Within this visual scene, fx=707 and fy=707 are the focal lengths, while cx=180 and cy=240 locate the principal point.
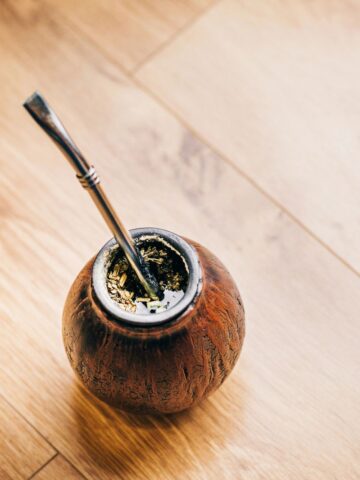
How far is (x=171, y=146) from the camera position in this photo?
2.57 feet

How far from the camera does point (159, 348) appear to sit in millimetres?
503

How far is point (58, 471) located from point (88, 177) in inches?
12.4

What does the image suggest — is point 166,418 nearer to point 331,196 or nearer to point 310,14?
point 331,196

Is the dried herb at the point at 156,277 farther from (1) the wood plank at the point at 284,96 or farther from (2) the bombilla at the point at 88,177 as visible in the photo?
(1) the wood plank at the point at 284,96

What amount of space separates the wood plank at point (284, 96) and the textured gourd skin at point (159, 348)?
23 cm

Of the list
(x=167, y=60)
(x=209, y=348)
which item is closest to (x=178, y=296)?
(x=209, y=348)

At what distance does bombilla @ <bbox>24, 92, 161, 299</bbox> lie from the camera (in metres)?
0.40

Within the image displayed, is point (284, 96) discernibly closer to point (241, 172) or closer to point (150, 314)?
point (241, 172)

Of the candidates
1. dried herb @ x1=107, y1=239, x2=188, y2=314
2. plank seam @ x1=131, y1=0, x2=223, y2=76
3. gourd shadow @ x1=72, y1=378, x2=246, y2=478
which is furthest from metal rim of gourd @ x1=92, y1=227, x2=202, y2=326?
plank seam @ x1=131, y1=0, x2=223, y2=76

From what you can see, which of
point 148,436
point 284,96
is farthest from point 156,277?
point 284,96

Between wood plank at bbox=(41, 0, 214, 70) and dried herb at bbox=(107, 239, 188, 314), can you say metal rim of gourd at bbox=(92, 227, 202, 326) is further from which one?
wood plank at bbox=(41, 0, 214, 70)

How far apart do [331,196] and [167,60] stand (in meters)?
0.26

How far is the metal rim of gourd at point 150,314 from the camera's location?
49 cm

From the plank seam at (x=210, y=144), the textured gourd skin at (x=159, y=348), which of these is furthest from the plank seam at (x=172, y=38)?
the textured gourd skin at (x=159, y=348)
